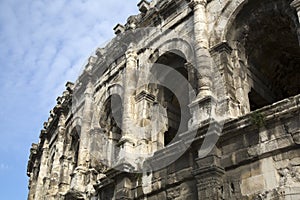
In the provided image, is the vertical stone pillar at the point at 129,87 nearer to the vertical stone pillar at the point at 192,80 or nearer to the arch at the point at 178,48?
the arch at the point at 178,48

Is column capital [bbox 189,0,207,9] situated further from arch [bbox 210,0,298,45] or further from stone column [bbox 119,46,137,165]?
stone column [bbox 119,46,137,165]

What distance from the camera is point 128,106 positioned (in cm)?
1191

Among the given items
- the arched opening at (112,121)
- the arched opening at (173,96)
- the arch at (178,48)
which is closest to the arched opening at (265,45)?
the arch at (178,48)

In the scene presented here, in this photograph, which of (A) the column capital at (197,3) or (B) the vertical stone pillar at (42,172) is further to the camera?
(B) the vertical stone pillar at (42,172)

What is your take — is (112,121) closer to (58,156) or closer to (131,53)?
(131,53)

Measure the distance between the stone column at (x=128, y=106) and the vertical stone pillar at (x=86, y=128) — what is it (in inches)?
91.9

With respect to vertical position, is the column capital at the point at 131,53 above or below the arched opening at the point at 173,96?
above

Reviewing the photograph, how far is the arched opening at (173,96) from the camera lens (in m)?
12.0

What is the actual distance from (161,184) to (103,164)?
15.5 feet

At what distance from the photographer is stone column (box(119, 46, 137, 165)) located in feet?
36.1

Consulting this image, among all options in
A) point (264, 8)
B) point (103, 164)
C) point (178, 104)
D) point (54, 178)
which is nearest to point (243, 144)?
point (264, 8)

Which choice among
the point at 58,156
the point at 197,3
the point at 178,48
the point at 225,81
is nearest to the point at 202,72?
the point at 225,81

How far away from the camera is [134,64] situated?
12867 mm

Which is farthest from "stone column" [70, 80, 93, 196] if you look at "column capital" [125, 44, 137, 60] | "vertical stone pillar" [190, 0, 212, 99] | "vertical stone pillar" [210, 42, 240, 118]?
"vertical stone pillar" [210, 42, 240, 118]
